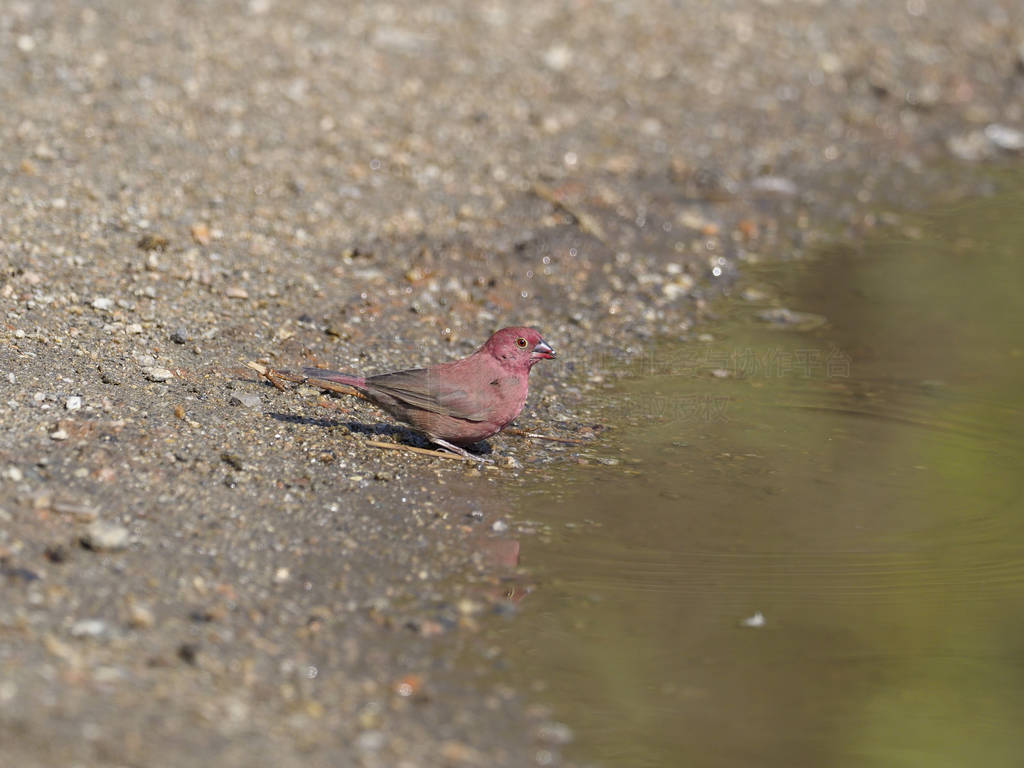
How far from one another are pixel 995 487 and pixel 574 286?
2781mm

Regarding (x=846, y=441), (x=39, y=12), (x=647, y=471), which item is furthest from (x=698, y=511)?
(x=39, y=12)

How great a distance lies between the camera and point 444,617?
4.05 m

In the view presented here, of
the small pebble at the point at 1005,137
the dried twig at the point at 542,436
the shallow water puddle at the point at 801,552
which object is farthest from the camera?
the small pebble at the point at 1005,137

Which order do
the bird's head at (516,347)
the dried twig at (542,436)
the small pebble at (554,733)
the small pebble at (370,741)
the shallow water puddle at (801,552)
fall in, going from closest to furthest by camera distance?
the small pebble at (370,741), the small pebble at (554,733), the shallow water puddle at (801,552), the bird's head at (516,347), the dried twig at (542,436)

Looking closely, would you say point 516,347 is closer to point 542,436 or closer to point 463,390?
point 463,390

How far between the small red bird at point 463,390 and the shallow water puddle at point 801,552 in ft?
1.15

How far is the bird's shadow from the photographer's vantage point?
17.3 feet

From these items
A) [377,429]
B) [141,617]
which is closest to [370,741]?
[141,617]

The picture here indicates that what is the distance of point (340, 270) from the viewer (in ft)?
22.5

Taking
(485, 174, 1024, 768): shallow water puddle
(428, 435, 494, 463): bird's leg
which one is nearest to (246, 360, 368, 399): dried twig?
(428, 435, 494, 463): bird's leg

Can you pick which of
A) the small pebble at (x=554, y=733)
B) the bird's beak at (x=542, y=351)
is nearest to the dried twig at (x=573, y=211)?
the bird's beak at (x=542, y=351)

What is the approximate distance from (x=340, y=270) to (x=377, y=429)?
5.55 feet

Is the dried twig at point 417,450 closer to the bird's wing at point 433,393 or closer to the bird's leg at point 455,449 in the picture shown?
the bird's leg at point 455,449

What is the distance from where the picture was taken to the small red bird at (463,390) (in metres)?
5.05
